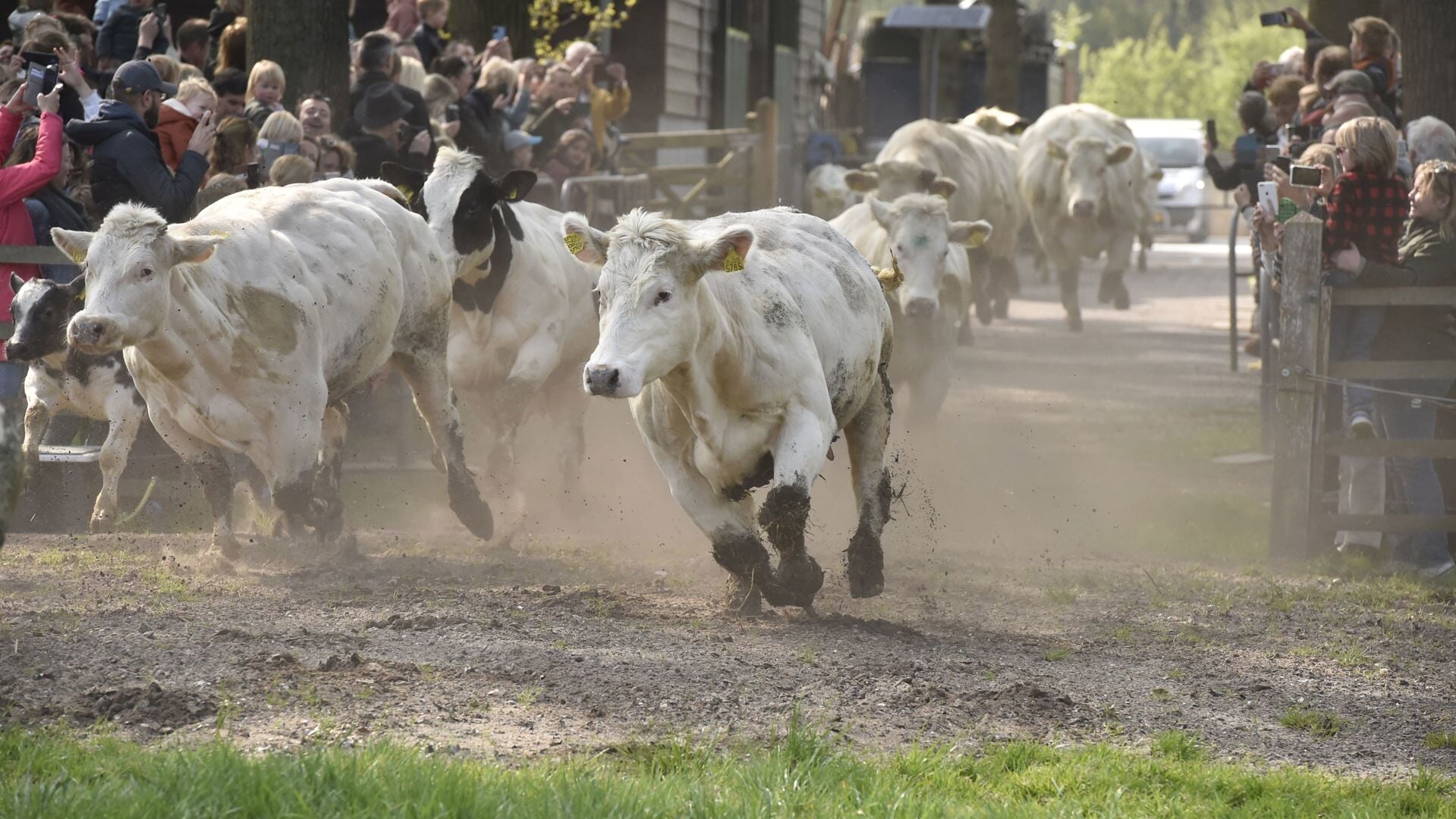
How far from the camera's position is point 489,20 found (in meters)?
16.0

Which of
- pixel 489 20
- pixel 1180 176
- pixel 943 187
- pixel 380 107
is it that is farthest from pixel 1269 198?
pixel 1180 176

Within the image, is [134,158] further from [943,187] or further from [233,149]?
[943,187]

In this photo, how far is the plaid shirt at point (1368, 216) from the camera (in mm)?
9000

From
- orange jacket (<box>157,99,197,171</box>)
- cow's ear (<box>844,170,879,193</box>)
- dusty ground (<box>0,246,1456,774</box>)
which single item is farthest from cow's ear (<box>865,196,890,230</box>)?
orange jacket (<box>157,99,197,171</box>)

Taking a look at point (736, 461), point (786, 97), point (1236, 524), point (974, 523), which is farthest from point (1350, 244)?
point (786, 97)

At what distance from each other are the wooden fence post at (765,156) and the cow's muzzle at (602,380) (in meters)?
13.3

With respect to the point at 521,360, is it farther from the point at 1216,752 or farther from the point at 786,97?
the point at 786,97

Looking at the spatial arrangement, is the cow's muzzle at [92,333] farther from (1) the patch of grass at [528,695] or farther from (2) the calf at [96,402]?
(1) the patch of grass at [528,695]

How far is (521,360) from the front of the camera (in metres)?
10.1

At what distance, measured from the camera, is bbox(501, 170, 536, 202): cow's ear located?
9727 mm

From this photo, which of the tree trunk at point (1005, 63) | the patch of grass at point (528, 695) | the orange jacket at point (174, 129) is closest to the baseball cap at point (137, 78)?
the orange jacket at point (174, 129)

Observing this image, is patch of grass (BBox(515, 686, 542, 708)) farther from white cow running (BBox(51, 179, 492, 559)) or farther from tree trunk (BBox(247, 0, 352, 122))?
tree trunk (BBox(247, 0, 352, 122))

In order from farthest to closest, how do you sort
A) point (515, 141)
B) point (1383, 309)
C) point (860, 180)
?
point (860, 180), point (515, 141), point (1383, 309)

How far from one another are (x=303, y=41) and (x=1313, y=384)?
6.49m
